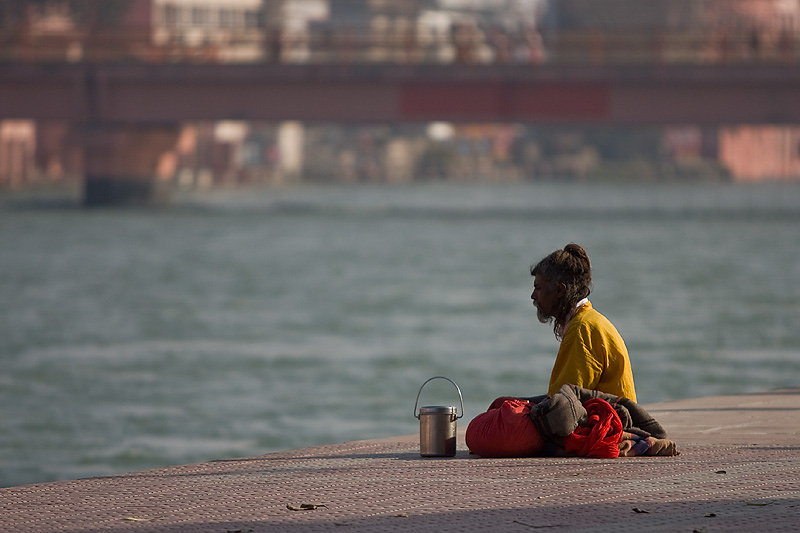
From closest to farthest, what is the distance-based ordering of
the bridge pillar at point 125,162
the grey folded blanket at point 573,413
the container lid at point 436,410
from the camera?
the grey folded blanket at point 573,413, the container lid at point 436,410, the bridge pillar at point 125,162

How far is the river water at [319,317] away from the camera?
766 inches

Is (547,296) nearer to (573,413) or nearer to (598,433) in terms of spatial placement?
(573,413)

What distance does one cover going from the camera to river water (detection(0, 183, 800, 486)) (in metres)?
19.5

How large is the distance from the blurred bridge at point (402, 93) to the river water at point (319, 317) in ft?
13.8

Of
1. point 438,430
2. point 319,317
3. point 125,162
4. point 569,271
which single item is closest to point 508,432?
point 438,430

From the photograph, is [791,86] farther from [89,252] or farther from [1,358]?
[1,358]

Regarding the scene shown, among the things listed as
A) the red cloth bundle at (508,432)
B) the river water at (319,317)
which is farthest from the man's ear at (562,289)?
the river water at (319,317)

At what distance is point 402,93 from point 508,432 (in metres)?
42.0

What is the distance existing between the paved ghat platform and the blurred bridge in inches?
1564

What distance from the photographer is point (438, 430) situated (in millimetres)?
8578

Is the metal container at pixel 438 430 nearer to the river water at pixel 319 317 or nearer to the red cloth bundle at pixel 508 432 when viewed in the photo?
the red cloth bundle at pixel 508 432

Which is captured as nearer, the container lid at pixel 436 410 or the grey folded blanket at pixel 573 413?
the grey folded blanket at pixel 573 413

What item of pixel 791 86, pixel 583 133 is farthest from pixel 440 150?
pixel 791 86

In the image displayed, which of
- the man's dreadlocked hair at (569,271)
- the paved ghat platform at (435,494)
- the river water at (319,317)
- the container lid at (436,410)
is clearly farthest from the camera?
the river water at (319,317)
